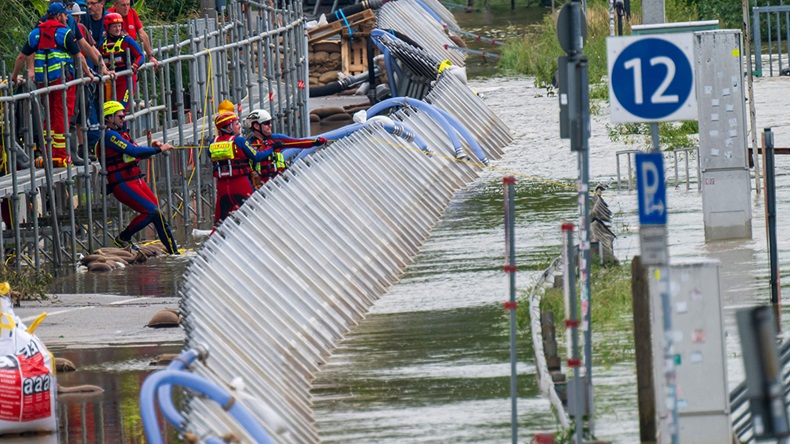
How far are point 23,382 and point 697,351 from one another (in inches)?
153

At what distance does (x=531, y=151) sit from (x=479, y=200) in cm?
431

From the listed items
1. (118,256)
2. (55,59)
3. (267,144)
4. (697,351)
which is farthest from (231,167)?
(697,351)

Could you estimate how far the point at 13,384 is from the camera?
10188mm

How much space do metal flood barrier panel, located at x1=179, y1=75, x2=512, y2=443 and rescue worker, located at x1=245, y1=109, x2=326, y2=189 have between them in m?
0.70

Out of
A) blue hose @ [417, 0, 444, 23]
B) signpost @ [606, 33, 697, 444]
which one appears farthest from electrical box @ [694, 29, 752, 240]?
blue hose @ [417, 0, 444, 23]

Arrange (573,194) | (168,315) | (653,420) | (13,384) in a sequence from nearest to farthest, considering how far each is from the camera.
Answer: (653,420) < (13,384) < (168,315) < (573,194)

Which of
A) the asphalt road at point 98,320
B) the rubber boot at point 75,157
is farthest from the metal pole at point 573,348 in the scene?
the rubber boot at point 75,157

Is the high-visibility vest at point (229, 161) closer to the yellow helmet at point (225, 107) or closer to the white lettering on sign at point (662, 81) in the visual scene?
the yellow helmet at point (225, 107)

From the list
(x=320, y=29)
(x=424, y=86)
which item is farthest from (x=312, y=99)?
(x=424, y=86)

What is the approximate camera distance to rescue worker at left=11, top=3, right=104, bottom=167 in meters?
18.3

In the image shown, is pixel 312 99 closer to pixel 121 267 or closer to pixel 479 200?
pixel 479 200

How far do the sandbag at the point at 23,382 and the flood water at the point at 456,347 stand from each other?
190mm

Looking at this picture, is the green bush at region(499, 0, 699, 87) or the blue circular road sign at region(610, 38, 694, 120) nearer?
the blue circular road sign at region(610, 38, 694, 120)

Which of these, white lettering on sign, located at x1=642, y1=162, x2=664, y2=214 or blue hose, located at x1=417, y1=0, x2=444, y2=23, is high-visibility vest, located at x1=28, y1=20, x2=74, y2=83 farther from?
blue hose, located at x1=417, y1=0, x2=444, y2=23
